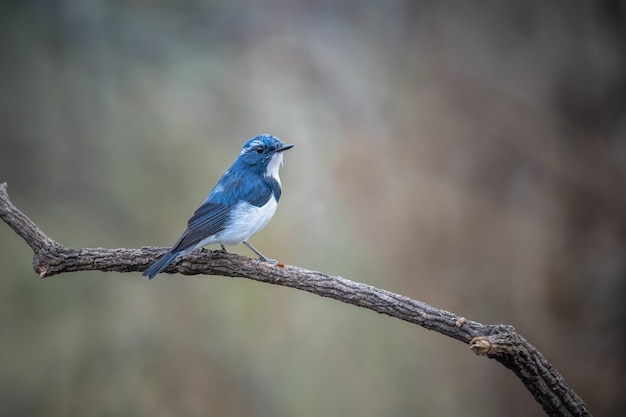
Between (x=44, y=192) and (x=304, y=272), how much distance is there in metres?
2.42

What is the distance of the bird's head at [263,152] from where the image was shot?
11.8 feet

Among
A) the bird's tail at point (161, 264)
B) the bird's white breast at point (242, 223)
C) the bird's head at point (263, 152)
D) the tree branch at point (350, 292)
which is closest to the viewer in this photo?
the tree branch at point (350, 292)

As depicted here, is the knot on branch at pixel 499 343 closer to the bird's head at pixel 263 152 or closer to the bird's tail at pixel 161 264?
the bird's tail at pixel 161 264

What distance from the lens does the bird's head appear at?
11.8 feet

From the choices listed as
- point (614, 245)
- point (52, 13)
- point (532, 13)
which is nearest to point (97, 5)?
point (52, 13)

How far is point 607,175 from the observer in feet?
17.5

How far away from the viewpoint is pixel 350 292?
2.95 metres

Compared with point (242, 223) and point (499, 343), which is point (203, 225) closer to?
point (242, 223)

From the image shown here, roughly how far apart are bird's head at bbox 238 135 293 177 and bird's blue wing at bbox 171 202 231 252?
1.22ft

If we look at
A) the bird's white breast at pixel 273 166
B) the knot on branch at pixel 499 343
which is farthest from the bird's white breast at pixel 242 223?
the knot on branch at pixel 499 343

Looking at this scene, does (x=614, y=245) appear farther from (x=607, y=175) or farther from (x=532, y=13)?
(x=532, y=13)

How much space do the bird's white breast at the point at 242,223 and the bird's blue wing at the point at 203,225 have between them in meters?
0.04

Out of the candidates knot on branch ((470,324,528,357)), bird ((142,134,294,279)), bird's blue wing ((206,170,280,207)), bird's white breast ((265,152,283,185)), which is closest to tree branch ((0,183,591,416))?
knot on branch ((470,324,528,357))

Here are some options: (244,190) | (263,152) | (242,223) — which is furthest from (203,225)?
(263,152)
